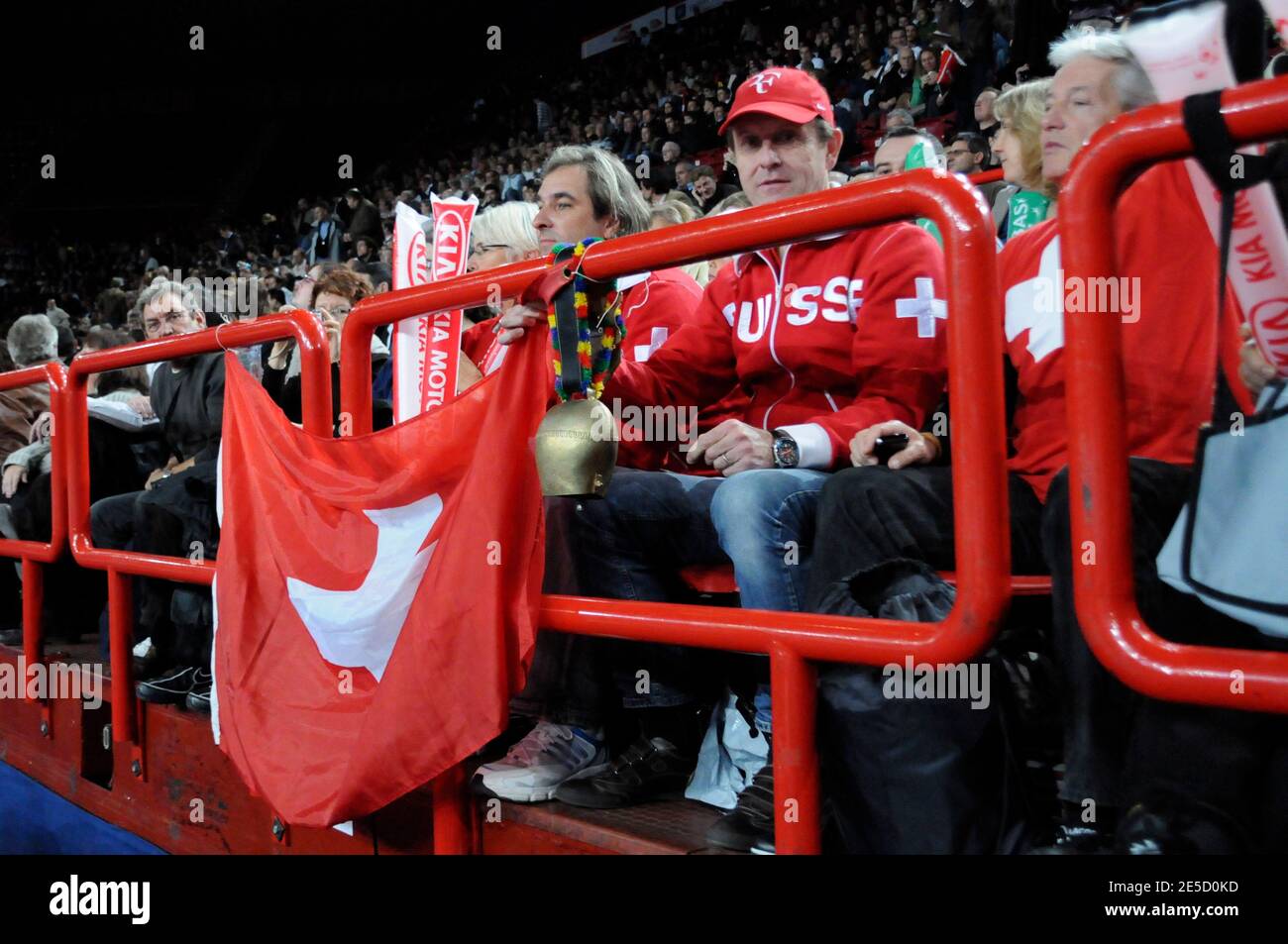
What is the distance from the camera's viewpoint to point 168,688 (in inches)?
107

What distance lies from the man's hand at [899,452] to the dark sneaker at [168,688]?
6.17 feet

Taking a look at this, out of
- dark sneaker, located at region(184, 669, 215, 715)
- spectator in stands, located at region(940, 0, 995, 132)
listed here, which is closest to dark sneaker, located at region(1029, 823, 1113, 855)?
dark sneaker, located at region(184, 669, 215, 715)

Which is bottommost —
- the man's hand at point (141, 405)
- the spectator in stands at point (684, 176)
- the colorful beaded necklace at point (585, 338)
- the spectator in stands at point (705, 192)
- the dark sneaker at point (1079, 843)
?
the dark sneaker at point (1079, 843)

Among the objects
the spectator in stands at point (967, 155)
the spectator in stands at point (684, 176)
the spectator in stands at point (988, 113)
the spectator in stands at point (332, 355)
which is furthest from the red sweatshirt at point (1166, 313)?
the spectator in stands at point (684, 176)

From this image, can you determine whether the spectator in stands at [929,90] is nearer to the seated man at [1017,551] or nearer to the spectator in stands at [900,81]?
the spectator in stands at [900,81]

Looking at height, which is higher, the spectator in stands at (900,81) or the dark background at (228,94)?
the dark background at (228,94)

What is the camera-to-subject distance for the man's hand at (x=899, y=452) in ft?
5.10

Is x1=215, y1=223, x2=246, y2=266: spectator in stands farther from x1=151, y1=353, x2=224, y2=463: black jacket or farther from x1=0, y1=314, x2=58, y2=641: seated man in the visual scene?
x1=151, y1=353, x2=224, y2=463: black jacket

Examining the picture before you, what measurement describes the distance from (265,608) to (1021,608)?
1429 millimetres

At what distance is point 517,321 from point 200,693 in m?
1.43

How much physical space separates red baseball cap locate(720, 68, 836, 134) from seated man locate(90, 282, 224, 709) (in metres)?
1.65

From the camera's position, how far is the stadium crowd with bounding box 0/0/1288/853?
124 centimetres

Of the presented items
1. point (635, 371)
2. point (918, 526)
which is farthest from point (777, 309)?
point (918, 526)

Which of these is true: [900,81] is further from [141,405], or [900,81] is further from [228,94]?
[228,94]
